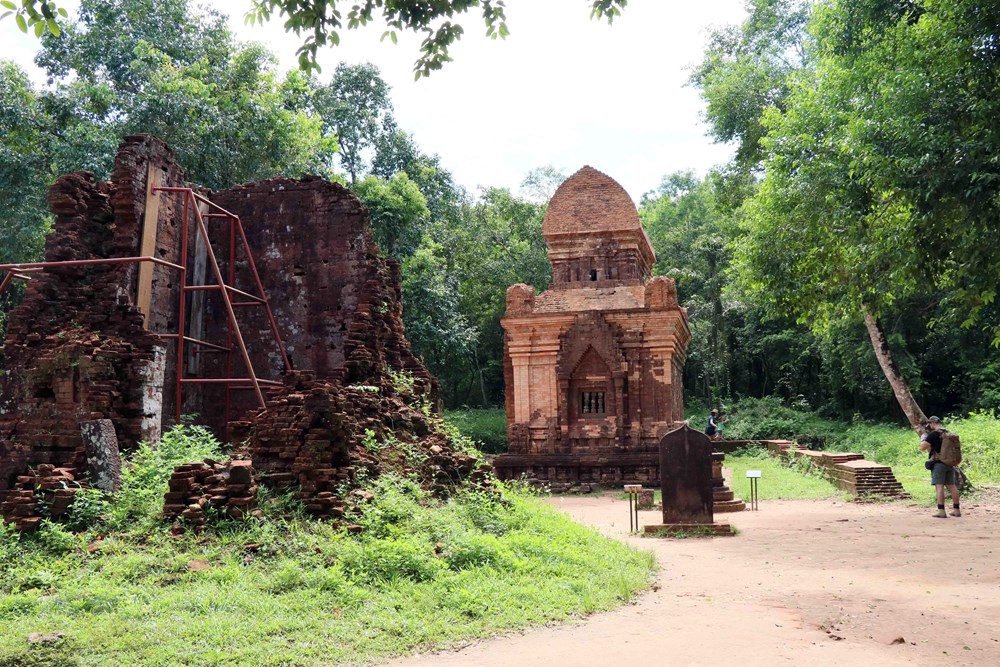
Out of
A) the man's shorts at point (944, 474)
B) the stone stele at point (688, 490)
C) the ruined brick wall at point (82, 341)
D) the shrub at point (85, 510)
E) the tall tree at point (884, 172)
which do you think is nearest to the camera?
the shrub at point (85, 510)

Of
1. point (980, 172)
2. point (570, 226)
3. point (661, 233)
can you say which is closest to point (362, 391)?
point (980, 172)

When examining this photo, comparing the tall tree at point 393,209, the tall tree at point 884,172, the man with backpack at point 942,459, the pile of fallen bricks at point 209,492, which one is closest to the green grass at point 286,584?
the pile of fallen bricks at point 209,492

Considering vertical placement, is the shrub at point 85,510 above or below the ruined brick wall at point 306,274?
below

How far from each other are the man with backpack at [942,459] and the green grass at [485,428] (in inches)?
749

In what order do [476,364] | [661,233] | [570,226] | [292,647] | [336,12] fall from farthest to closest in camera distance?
[661,233] < [476,364] < [570,226] < [336,12] < [292,647]

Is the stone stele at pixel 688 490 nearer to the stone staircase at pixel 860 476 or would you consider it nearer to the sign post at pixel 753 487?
the sign post at pixel 753 487

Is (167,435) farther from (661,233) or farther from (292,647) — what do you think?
(661,233)

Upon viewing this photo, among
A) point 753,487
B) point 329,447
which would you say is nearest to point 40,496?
point 329,447

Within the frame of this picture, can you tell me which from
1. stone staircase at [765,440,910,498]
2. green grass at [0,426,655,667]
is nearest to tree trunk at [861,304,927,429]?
stone staircase at [765,440,910,498]

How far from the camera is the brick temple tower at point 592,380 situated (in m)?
19.9

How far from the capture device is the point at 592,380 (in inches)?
813

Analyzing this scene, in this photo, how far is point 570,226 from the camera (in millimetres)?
23188

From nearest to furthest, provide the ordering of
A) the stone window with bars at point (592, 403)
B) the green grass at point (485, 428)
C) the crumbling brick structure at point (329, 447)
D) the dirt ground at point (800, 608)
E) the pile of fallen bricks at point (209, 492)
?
1. the dirt ground at point (800, 608)
2. the pile of fallen bricks at point (209, 492)
3. the crumbling brick structure at point (329, 447)
4. the stone window with bars at point (592, 403)
5. the green grass at point (485, 428)

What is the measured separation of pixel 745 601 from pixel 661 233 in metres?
35.8
